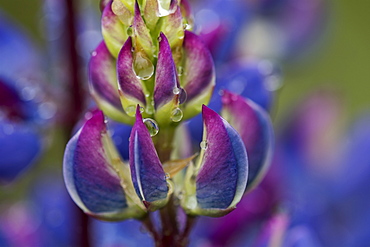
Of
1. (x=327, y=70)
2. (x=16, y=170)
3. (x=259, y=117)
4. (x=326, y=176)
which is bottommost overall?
(x=327, y=70)

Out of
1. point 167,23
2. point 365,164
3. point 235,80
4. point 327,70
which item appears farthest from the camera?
point 327,70

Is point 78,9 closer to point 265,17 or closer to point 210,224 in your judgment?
point 210,224

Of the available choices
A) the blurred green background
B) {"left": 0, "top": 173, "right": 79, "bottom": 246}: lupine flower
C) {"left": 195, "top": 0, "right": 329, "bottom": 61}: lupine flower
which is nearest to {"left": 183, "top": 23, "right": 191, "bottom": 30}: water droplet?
{"left": 0, "top": 173, "right": 79, "bottom": 246}: lupine flower

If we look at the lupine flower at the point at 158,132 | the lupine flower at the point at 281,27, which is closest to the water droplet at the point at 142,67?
the lupine flower at the point at 158,132

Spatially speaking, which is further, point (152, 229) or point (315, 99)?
point (315, 99)

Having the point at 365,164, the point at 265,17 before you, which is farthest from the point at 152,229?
the point at 265,17

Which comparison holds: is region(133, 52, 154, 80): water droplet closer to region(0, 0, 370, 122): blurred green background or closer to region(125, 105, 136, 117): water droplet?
region(125, 105, 136, 117): water droplet

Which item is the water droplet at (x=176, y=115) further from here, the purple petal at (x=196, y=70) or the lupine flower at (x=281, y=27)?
the lupine flower at (x=281, y=27)

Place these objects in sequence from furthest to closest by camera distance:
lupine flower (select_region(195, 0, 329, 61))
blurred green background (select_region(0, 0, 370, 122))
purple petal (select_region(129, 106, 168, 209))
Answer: blurred green background (select_region(0, 0, 370, 122)) → lupine flower (select_region(195, 0, 329, 61)) → purple petal (select_region(129, 106, 168, 209))

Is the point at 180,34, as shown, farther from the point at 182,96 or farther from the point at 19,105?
the point at 19,105
